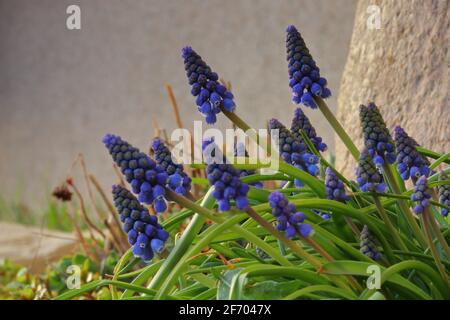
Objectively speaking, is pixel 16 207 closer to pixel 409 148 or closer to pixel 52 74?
pixel 52 74

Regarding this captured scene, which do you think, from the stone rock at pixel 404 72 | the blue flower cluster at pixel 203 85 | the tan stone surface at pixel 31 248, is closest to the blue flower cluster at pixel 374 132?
the blue flower cluster at pixel 203 85

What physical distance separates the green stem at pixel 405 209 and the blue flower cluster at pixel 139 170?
45 cm

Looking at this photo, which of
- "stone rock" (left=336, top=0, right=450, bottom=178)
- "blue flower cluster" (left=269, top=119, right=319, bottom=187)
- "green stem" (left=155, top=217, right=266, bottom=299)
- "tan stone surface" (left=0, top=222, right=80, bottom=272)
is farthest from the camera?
"tan stone surface" (left=0, top=222, right=80, bottom=272)

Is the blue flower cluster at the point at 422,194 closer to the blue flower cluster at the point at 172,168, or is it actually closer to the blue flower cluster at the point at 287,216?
the blue flower cluster at the point at 287,216

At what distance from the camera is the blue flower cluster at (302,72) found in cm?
148

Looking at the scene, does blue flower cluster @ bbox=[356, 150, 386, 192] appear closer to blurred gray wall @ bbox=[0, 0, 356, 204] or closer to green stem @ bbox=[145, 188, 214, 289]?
green stem @ bbox=[145, 188, 214, 289]

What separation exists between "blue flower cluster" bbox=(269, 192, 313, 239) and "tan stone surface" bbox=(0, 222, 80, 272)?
3.05m

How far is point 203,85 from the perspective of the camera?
1.39 m

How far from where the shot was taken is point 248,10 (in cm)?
649

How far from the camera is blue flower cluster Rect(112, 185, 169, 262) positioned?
124cm

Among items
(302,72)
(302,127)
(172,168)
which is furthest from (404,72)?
(172,168)

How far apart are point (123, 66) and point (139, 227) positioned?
6.31 m

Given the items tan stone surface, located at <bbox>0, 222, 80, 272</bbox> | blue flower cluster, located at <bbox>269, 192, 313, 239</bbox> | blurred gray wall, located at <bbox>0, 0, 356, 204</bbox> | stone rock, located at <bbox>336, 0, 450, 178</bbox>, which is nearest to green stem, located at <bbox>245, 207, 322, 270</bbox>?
blue flower cluster, located at <bbox>269, 192, 313, 239</bbox>
